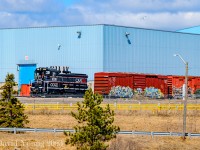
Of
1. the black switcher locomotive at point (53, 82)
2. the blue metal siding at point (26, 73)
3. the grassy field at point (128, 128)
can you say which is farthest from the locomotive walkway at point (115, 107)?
the blue metal siding at point (26, 73)

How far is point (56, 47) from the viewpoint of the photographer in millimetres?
88500

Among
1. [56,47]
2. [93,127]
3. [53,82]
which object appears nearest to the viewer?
[93,127]

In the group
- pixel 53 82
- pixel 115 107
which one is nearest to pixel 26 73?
pixel 53 82

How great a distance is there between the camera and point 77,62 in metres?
85.8

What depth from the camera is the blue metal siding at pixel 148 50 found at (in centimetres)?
8506

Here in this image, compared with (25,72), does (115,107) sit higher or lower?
lower

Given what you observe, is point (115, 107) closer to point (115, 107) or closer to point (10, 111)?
point (115, 107)

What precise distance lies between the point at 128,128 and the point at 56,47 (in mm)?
42364

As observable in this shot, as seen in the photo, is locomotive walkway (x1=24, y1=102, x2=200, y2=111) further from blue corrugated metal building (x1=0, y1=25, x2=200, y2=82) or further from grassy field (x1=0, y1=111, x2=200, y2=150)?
blue corrugated metal building (x1=0, y1=25, x2=200, y2=82)

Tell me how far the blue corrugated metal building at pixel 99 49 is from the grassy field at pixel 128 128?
3112 cm

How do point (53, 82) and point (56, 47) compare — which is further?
point (56, 47)

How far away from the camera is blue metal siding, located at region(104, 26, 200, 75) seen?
279ft

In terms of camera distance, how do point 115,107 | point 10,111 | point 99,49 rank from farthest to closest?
point 99,49
point 115,107
point 10,111

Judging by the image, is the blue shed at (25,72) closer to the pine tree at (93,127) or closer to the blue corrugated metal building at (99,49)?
the blue corrugated metal building at (99,49)
